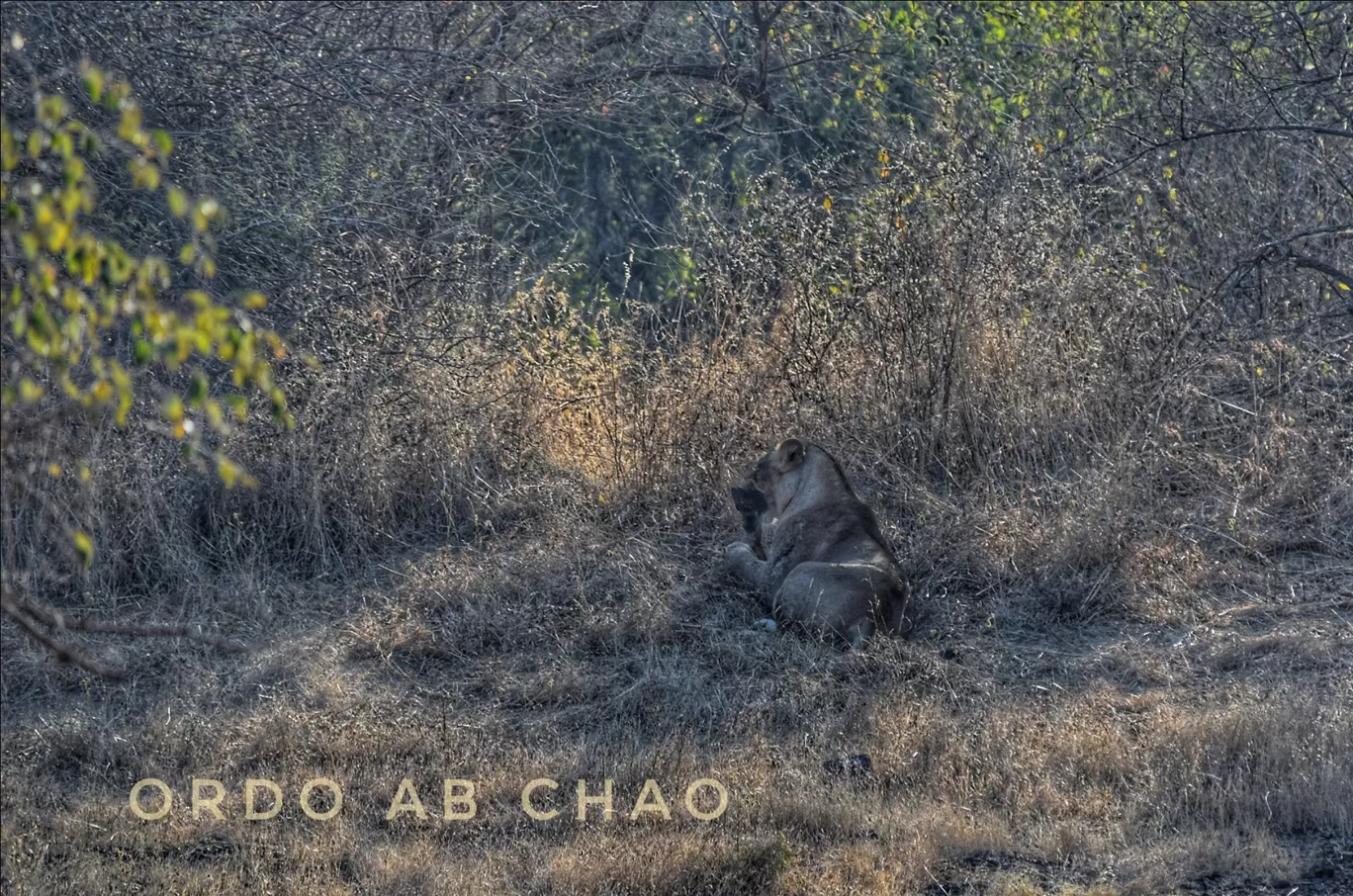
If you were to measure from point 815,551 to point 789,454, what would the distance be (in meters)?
0.68

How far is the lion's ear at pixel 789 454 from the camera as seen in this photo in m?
8.62

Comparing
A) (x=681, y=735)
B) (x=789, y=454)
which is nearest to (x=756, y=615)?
(x=789, y=454)

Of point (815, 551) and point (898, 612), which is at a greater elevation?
point (815, 551)

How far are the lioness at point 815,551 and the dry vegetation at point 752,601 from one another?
0.18 meters

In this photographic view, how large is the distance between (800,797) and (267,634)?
3.14m

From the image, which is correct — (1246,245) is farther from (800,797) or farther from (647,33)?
(800,797)

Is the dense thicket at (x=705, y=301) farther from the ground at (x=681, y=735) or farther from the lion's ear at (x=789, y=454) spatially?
the lion's ear at (x=789, y=454)

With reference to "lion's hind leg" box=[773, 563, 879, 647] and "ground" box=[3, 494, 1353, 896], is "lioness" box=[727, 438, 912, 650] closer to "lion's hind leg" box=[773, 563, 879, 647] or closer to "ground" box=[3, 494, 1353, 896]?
"lion's hind leg" box=[773, 563, 879, 647]

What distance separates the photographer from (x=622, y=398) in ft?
31.7

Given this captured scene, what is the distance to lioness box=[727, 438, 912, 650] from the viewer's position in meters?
7.64

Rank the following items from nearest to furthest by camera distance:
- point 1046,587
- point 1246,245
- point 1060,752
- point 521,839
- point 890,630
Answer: point 521,839, point 1060,752, point 890,630, point 1046,587, point 1246,245

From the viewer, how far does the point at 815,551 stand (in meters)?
8.16

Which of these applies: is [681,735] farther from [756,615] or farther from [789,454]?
[789,454]

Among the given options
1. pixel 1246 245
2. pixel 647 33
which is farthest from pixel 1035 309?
pixel 647 33
